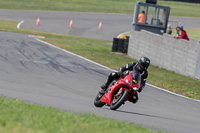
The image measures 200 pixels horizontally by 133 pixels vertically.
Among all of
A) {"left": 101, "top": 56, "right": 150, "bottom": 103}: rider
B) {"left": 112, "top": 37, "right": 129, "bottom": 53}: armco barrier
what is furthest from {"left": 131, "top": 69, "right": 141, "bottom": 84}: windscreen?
{"left": 112, "top": 37, "right": 129, "bottom": 53}: armco barrier

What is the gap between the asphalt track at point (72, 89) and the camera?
9688 mm

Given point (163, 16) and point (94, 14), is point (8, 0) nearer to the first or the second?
point (94, 14)

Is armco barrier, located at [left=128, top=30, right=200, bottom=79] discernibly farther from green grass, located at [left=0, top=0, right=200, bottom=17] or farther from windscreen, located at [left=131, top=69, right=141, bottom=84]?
green grass, located at [left=0, top=0, right=200, bottom=17]

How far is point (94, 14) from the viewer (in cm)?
4525

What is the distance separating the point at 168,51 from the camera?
73.0 ft

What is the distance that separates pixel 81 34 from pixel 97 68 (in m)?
15.8

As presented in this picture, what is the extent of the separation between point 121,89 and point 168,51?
12.7 m

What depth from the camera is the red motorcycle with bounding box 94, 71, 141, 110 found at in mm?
9805

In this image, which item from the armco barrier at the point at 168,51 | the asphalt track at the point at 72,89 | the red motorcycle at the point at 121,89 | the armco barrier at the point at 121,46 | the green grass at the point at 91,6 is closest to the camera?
the asphalt track at the point at 72,89

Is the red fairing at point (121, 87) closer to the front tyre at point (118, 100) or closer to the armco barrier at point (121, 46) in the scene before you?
the front tyre at point (118, 100)

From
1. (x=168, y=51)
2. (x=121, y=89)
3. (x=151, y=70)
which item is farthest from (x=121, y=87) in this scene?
(x=168, y=51)

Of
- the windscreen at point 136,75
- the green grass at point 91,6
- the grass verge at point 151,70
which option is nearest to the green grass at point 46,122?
the windscreen at point 136,75

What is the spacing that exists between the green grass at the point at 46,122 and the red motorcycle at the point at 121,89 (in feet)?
6.39

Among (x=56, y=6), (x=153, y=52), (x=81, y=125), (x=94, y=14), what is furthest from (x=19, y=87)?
(x=56, y=6)
